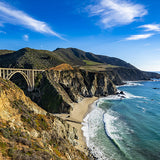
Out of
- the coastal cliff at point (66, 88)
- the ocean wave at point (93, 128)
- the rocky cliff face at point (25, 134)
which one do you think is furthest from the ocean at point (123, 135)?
the coastal cliff at point (66, 88)

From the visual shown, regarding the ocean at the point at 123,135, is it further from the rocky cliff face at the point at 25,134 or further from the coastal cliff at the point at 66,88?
the coastal cliff at the point at 66,88

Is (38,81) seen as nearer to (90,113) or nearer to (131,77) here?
(90,113)

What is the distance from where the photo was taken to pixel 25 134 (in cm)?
1340

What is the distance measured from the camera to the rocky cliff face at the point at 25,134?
34.4 ft

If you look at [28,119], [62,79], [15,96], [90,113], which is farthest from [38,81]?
[28,119]

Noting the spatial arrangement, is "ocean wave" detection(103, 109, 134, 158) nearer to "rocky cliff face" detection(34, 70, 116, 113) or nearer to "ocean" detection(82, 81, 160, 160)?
"ocean" detection(82, 81, 160, 160)

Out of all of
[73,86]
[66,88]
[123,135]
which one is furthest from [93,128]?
[73,86]

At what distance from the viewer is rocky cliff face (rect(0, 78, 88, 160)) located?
1048 cm

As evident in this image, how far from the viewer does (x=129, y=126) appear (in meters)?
31.5

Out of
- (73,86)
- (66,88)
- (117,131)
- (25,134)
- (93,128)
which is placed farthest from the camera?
(73,86)

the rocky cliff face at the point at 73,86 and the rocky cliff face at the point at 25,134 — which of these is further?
the rocky cliff face at the point at 73,86

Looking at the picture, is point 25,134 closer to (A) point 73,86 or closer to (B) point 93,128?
(B) point 93,128

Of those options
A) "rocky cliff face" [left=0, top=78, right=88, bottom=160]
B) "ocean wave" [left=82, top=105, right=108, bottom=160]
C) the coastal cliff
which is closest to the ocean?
"ocean wave" [left=82, top=105, right=108, bottom=160]

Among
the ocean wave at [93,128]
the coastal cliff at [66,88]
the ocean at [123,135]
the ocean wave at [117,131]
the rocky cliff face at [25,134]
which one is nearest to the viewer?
the rocky cliff face at [25,134]
